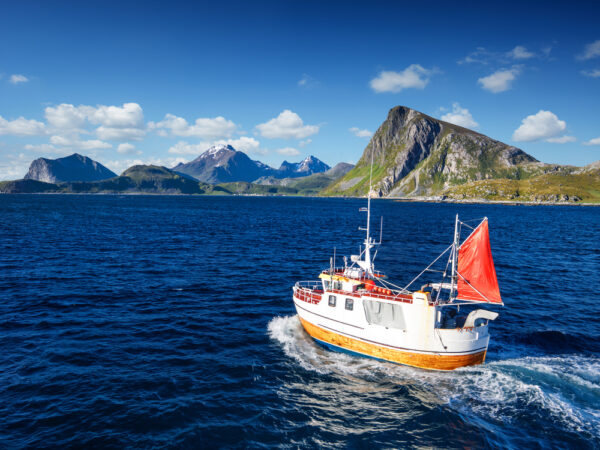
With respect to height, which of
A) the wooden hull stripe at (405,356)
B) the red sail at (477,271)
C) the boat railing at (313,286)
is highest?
the red sail at (477,271)

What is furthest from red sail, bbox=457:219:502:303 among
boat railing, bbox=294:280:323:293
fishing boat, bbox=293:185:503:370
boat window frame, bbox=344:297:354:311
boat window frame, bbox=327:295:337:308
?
boat railing, bbox=294:280:323:293

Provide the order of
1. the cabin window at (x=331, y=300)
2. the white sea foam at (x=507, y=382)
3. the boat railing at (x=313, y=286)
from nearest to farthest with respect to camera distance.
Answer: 1. the white sea foam at (x=507, y=382)
2. the cabin window at (x=331, y=300)
3. the boat railing at (x=313, y=286)

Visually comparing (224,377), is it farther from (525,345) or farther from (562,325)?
(562,325)

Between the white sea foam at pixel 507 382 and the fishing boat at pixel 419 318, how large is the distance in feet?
3.42

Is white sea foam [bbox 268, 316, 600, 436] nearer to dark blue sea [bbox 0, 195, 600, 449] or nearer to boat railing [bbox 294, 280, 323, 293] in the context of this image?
dark blue sea [bbox 0, 195, 600, 449]

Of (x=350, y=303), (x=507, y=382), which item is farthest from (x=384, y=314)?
(x=507, y=382)

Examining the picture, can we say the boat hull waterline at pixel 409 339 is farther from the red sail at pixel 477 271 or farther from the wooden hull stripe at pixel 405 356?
the red sail at pixel 477 271

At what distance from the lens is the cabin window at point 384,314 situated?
85.8 ft

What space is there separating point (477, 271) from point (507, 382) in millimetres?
8229

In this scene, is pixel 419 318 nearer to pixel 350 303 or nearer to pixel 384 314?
pixel 384 314

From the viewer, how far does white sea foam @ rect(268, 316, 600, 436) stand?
20.8m

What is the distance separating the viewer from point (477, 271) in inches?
1070

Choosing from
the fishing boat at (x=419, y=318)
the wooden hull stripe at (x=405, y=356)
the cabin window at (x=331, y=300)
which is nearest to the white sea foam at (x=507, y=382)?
the wooden hull stripe at (x=405, y=356)

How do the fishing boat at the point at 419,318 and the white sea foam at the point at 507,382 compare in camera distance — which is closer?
the white sea foam at the point at 507,382
